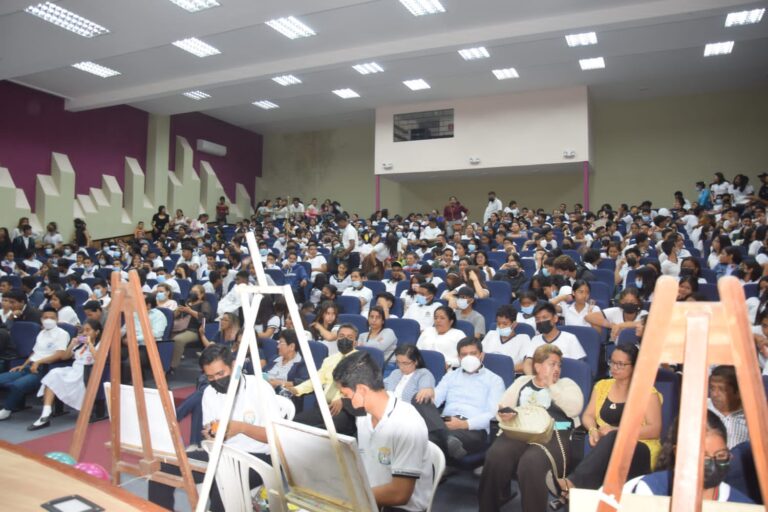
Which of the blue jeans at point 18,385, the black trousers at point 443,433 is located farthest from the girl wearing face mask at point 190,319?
the black trousers at point 443,433

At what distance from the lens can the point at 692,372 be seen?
1359 millimetres

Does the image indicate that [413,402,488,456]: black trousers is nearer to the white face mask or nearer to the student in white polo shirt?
the white face mask

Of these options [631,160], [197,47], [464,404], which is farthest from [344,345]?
[631,160]

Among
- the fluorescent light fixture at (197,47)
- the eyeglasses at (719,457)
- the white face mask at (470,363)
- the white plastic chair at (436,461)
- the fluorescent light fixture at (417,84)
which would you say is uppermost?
the fluorescent light fixture at (417,84)

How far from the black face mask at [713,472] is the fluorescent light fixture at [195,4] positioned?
351 inches

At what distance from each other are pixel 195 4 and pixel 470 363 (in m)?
7.57

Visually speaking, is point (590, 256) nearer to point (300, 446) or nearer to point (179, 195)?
point (300, 446)

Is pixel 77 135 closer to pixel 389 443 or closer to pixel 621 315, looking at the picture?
pixel 621 315

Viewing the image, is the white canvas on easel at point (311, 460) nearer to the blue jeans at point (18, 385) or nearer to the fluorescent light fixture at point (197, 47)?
the blue jeans at point (18, 385)

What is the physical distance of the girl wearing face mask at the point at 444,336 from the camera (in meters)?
4.97

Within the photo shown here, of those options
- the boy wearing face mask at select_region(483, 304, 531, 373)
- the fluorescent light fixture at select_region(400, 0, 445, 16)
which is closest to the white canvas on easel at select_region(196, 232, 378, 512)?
the boy wearing face mask at select_region(483, 304, 531, 373)

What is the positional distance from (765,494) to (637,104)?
55.5ft

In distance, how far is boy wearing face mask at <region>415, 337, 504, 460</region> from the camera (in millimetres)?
3498

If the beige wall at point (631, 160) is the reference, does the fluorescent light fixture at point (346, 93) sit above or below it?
above
